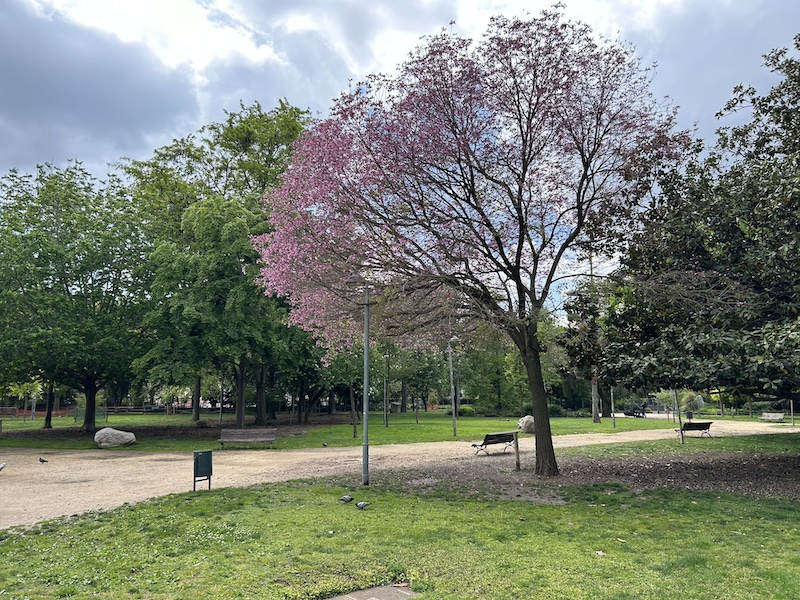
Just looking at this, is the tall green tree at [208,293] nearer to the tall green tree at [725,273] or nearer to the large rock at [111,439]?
the large rock at [111,439]

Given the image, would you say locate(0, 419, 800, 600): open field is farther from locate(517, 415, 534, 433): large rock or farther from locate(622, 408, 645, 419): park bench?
locate(622, 408, 645, 419): park bench

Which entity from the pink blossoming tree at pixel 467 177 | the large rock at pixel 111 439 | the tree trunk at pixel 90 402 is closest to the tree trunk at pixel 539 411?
the pink blossoming tree at pixel 467 177

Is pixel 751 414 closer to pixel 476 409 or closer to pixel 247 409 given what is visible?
pixel 476 409

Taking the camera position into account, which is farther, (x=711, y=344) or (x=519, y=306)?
(x=519, y=306)

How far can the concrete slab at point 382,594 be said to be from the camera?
191 inches

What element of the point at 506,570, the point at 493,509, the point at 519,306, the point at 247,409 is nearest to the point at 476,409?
the point at 247,409

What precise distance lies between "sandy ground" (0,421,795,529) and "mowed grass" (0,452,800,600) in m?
1.64

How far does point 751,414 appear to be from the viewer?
1698 inches

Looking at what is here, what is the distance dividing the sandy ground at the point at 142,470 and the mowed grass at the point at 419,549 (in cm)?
164

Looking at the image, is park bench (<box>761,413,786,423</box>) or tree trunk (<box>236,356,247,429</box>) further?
park bench (<box>761,413,786,423</box>)

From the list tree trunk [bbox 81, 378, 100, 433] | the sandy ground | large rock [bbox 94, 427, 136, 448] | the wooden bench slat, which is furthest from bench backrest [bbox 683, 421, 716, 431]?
tree trunk [bbox 81, 378, 100, 433]

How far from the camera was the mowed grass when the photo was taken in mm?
5059

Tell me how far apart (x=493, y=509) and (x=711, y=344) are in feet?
17.2

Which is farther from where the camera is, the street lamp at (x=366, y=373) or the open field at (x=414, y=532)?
the street lamp at (x=366, y=373)
